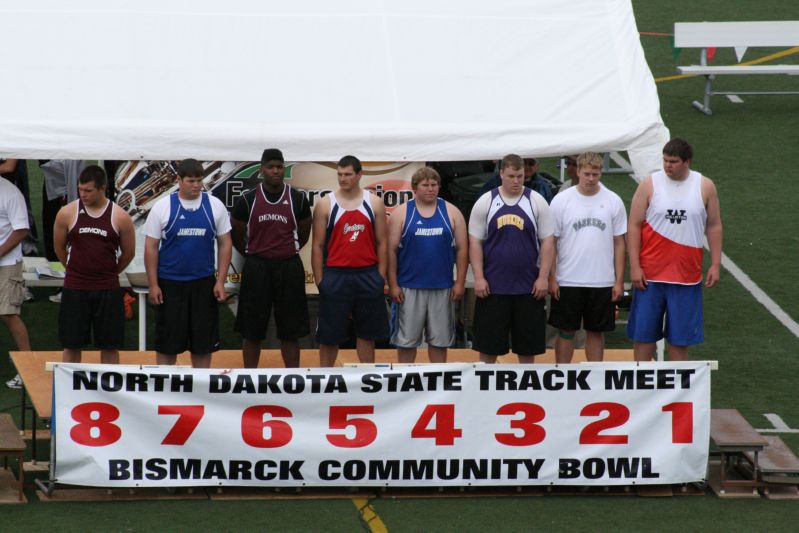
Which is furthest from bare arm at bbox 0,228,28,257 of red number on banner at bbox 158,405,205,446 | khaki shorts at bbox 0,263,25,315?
Answer: red number on banner at bbox 158,405,205,446

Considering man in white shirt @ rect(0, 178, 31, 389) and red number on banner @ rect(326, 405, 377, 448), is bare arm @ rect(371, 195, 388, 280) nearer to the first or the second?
red number on banner @ rect(326, 405, 377, 448)

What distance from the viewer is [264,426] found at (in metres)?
8.25

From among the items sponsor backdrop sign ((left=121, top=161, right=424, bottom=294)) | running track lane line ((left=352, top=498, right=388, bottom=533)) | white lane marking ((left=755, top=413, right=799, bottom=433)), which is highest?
sponsor backdrop sign ((left=121, top=161, right=424, bottom=294))

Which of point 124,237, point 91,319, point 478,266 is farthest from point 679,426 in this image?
point 91,319

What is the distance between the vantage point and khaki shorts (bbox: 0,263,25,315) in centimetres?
1010

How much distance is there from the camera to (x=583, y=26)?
1062 centimetres

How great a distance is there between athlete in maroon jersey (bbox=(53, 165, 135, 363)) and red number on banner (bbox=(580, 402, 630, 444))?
125 inches

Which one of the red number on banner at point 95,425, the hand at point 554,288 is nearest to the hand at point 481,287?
the hand at point 554,288

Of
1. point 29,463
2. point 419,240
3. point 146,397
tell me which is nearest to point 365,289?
point 419,240

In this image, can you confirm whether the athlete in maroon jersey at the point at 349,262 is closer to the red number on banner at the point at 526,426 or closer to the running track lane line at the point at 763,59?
the red number on banner at the point at 526,426

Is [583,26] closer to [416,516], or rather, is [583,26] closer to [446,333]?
[446,333]

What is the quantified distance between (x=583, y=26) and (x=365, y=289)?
9.31ft

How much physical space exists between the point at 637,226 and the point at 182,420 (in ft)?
10.6

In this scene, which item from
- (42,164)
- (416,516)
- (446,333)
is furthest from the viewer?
(42,164)
